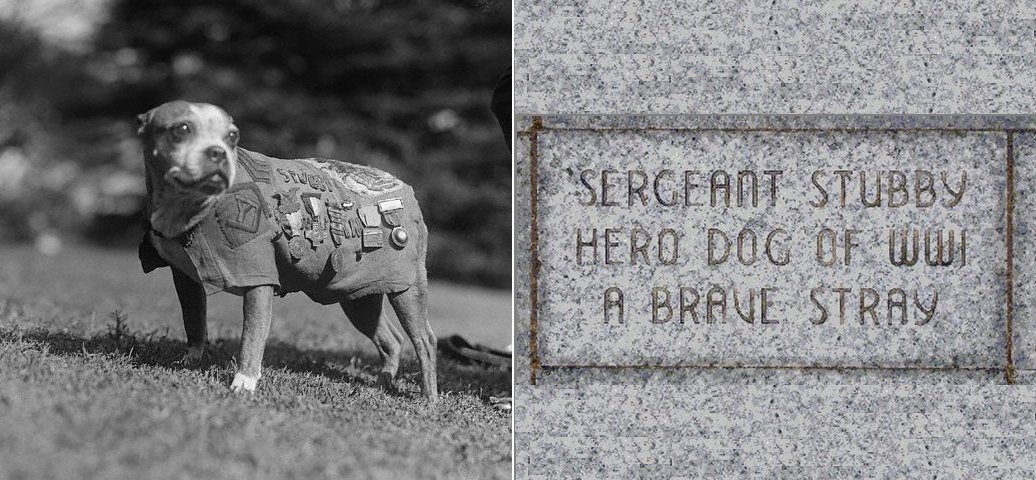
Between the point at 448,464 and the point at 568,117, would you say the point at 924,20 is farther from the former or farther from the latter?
the point at 448,464

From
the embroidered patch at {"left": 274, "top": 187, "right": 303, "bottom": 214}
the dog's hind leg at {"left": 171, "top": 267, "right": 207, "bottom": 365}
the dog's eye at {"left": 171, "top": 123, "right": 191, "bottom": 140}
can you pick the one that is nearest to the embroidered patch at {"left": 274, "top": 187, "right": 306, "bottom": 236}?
the embroidered patch at {"left": 274, "top": 187, "right": 303, "bottom": 214}

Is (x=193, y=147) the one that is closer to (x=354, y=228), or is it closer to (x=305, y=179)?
(x=305, y=179)

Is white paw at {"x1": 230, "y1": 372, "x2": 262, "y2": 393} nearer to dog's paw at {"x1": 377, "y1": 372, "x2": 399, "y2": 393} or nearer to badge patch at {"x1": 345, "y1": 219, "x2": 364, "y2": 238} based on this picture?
badge patch at {"x1": 345, "y1": 219, "x2": 364, "y2": 238}

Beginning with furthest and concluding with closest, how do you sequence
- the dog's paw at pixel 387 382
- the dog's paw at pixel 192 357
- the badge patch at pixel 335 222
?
1. the dog's paw at pixel 387 382
2. the dog's paw at pixel 192 357
3. the badge patch at pixel 335 222

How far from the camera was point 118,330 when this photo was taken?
539 cm

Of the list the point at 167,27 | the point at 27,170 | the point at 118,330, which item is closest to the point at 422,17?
the point at 167,27

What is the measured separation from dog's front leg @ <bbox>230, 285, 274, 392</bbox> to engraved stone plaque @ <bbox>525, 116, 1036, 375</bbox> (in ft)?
3.70

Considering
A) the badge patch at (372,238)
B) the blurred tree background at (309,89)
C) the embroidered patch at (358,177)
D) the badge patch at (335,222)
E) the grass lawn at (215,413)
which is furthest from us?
the blurred tree background at (309,89)

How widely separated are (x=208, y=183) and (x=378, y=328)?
1.60 meters

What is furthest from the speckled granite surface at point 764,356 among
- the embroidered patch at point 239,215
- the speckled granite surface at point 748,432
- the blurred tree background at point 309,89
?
the blurred tree background at point 309,89

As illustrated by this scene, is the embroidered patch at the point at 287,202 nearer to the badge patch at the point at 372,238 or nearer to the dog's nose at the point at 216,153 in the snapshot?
the badge patch at the point at 372,238

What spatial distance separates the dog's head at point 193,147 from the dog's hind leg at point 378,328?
4.44ft

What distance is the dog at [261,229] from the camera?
4.06 m

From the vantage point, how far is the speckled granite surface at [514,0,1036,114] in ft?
13.9
